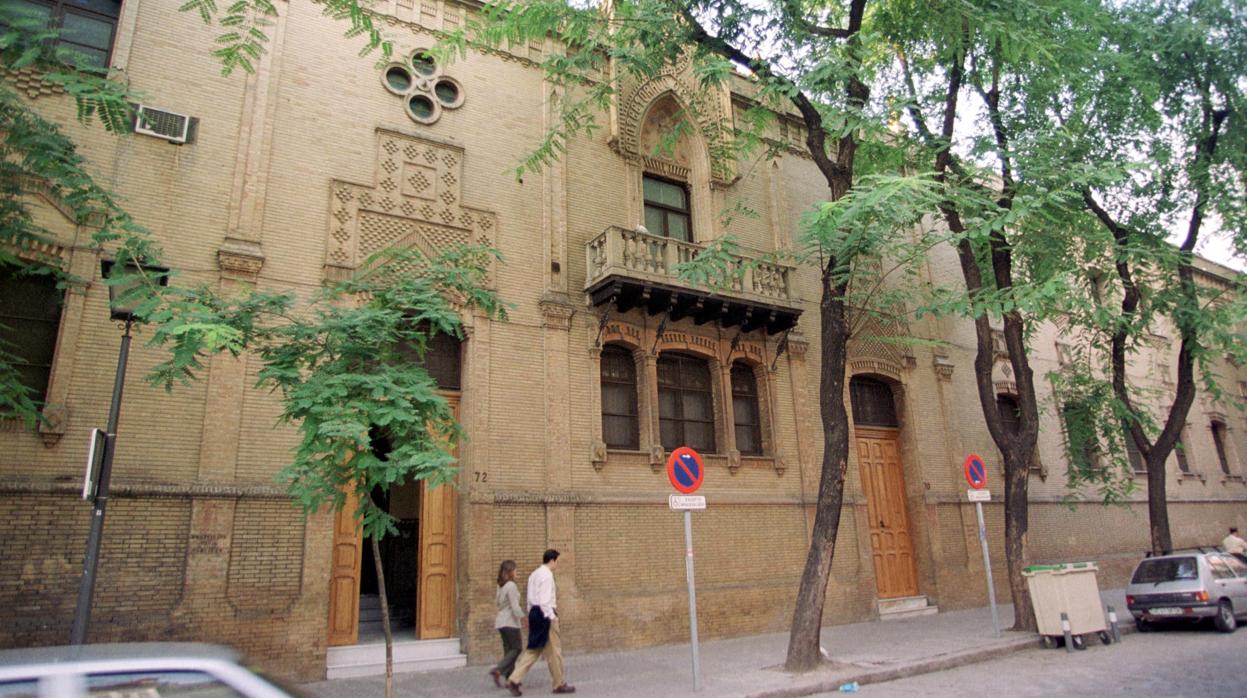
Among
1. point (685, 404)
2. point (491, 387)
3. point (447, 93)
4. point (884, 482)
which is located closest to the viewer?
point (491, 387)

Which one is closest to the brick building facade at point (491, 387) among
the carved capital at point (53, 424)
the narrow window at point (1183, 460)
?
the carved capital at point (53, 424)

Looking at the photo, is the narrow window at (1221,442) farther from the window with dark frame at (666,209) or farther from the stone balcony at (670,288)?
the window with dark frame at (666,209)

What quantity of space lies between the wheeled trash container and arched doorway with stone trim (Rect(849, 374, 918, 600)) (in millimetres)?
4230

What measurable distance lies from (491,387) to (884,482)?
374 inches

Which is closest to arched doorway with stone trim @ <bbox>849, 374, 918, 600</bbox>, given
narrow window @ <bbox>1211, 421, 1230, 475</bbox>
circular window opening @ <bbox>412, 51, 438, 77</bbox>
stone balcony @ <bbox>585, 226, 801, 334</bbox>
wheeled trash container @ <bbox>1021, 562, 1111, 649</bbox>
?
stone balcony @ <bbox>585, 226, 801, 334</bbox>

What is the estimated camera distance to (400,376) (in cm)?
779

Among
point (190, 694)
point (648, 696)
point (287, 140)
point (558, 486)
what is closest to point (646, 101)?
point (287, 140)

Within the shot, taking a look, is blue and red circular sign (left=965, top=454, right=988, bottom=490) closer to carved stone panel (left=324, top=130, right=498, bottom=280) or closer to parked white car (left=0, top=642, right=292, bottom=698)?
carved stone panel (left=324, top=130, right=498, bottom=280)

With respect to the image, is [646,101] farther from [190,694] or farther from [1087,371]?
[190,694]

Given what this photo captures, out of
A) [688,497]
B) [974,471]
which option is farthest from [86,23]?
[974,471]

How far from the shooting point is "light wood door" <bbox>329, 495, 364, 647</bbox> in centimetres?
1084

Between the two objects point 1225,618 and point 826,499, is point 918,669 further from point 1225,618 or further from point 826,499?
point 1225,618

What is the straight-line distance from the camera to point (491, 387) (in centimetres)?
1240

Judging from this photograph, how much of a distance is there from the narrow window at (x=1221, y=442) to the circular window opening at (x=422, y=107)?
1078 inches
